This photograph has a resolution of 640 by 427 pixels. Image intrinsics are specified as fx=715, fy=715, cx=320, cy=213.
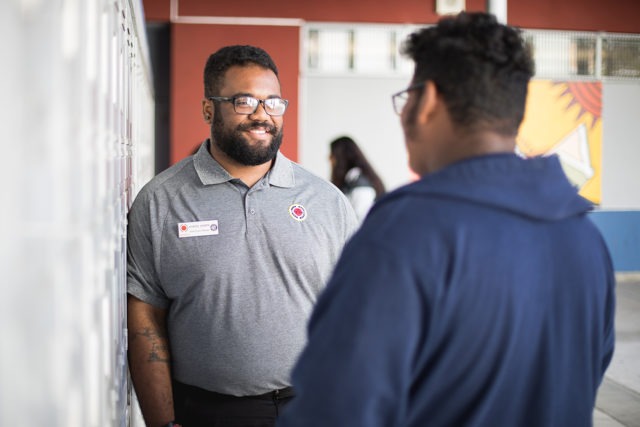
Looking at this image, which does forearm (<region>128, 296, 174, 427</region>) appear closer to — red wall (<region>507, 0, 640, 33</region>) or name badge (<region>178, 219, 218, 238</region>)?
name badge (<region>178, 219, 218, 238</region>)

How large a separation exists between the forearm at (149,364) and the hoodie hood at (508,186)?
3.76 feet

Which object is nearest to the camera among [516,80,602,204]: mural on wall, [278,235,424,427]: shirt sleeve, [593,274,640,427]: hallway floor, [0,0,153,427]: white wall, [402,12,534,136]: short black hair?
[0,0,153,427]: white wall

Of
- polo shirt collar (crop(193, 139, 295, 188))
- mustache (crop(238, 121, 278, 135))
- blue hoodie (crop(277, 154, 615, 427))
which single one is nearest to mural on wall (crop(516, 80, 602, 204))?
polo shirt collar (crop(193, 139, 295, 188))

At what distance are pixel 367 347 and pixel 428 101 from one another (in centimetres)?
40

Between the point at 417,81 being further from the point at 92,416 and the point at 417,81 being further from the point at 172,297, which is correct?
the point at 172,297

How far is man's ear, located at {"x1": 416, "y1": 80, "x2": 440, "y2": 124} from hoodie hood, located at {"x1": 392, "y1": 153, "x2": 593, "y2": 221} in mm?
101

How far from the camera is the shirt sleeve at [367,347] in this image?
0.96m

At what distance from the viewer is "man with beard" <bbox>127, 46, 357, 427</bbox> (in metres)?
1.91

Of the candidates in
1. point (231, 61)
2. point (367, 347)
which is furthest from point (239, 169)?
point (367, 347)

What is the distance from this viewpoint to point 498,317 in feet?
3.31

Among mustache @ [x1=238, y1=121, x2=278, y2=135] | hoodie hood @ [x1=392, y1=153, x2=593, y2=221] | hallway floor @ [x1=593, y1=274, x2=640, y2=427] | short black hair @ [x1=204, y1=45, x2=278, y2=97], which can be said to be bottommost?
hallway floor @ [x1=593, y1=274, x2=640, y2=427]

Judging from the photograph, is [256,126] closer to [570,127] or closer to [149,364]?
[149,364]

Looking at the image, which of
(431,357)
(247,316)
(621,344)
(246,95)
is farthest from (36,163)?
(621,344)

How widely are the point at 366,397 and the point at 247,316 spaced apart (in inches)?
39.2
